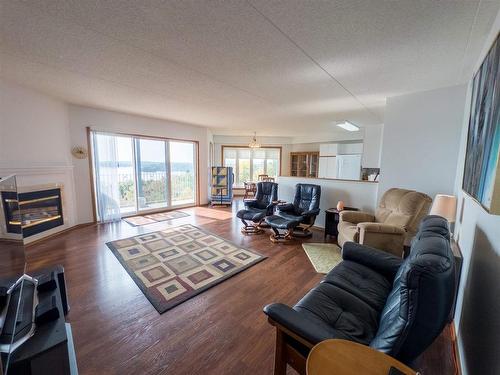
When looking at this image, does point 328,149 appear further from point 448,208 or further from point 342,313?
point 342,313

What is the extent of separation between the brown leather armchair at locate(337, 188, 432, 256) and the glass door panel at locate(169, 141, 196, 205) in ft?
14.7

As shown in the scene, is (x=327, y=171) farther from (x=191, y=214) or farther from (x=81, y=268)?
(x=81, y=268)

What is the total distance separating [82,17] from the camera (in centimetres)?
155

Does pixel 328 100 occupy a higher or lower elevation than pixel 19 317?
higher

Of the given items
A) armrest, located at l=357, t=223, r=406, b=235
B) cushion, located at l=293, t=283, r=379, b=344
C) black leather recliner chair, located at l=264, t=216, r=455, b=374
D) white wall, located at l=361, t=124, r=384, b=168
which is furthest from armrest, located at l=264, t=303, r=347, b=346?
white wall, located at l=361, t=124, r=384, b=168

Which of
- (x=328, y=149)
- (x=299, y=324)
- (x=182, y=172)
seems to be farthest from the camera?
(x=328, y=149)

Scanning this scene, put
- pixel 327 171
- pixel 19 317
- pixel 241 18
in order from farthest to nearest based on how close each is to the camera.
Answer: pixel 327 171, pixel 241 18, pixel 19 317

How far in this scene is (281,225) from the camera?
11.5 ft

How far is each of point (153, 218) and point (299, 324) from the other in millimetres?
4703

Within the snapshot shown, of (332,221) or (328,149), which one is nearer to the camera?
(332,221)

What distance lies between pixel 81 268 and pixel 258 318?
231 centimetres

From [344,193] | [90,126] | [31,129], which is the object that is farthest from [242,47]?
[90,126]

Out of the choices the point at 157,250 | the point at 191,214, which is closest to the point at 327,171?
the point at 191,214

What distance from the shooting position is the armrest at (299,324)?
97 centimetres
